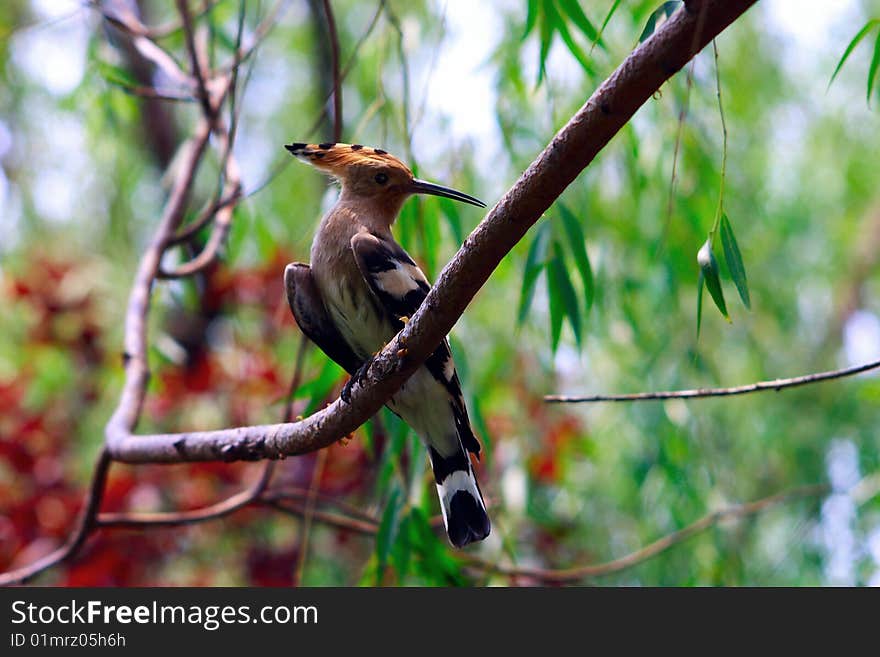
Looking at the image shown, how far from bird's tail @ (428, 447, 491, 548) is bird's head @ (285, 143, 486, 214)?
76 cm

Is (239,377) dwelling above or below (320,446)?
above

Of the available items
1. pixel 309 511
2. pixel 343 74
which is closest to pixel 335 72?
pixel 343 74

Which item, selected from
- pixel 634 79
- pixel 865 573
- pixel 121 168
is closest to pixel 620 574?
pixel 865 573

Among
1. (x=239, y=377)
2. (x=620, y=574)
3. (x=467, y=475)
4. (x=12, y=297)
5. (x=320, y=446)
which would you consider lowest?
(x=320, y=446)

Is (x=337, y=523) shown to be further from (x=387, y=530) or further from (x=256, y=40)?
(x=256, y=40)

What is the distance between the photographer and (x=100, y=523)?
283cm

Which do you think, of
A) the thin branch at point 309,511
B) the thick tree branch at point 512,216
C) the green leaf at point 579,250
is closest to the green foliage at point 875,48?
the thick tree branch at point 512,216

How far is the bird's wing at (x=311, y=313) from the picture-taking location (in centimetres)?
265

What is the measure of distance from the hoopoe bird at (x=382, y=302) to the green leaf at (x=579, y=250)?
0.97 feet

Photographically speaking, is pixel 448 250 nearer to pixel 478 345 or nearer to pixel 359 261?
pixel 478 345

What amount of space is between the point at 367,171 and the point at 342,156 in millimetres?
101

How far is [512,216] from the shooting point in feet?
5.00

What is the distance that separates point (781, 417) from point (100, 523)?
3.26 m

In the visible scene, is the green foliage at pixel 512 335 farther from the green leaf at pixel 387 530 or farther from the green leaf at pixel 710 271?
the green leaf at pixel 710 271
